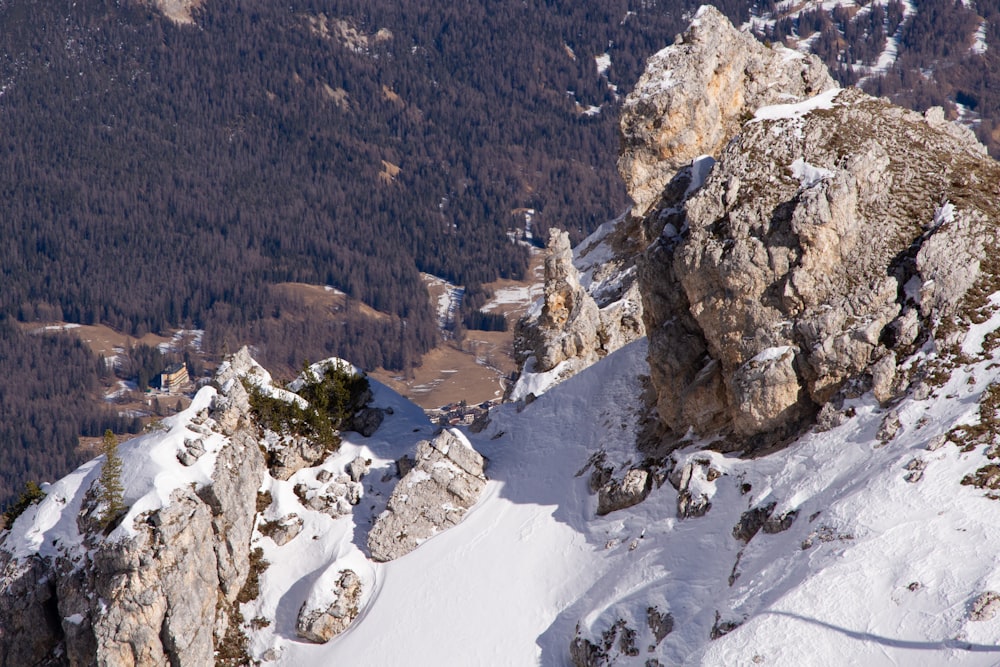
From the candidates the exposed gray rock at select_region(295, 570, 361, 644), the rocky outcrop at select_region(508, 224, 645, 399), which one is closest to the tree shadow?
the exposed gray rock at select_region(295, 570, 361, 644)

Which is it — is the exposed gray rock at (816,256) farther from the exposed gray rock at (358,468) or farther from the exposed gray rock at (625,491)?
the exposed gray rock at (358,468)

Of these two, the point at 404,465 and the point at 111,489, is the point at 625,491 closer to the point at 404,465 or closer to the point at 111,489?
the point at 404,465

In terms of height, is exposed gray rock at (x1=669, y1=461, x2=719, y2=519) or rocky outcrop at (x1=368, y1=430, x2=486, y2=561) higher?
exposed gray rock at (x1=669, y1=461, x2=719, y2=519)

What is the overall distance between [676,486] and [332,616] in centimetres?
1841

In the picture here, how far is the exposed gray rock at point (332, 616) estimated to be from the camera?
170 ft

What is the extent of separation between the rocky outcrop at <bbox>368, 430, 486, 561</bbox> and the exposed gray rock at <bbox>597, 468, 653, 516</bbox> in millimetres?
8816

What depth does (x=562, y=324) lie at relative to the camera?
223 feet

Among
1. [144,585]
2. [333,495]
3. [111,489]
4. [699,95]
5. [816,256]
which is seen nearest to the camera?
[816,256]

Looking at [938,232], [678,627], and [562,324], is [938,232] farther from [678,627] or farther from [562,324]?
[562,324]

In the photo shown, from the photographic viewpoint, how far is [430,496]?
186 feet

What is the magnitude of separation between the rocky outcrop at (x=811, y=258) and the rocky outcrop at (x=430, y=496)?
1237 centimetres

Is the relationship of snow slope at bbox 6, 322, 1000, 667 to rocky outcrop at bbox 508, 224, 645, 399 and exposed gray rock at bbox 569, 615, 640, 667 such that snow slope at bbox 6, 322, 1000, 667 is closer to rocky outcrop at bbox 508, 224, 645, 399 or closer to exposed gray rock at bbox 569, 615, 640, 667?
exposed gray rock at bbox 569, 615, 640, 667

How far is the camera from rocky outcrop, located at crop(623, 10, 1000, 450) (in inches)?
1710

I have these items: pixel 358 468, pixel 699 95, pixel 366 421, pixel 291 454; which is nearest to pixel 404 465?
pixel 358 468
